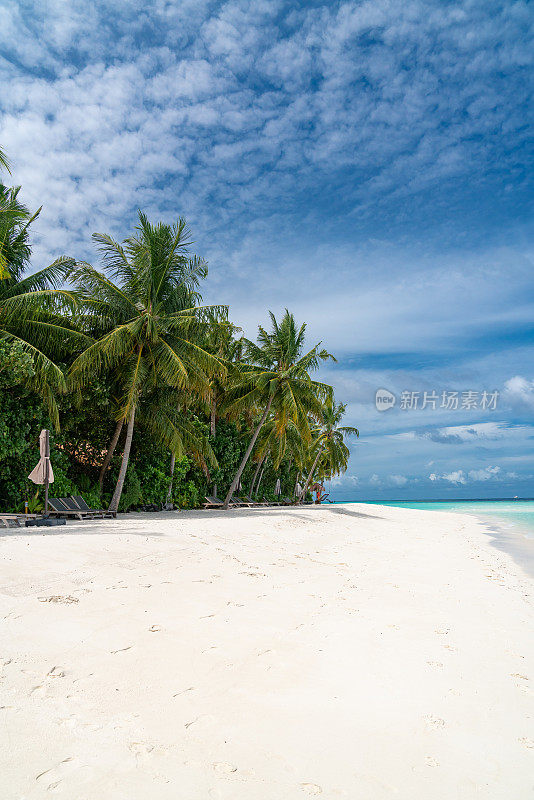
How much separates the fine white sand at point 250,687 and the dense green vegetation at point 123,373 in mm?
9141

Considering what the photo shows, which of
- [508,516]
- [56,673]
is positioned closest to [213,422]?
[56,673]

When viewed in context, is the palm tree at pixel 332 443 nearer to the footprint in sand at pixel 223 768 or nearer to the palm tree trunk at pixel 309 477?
the palm tree trunk at pixel 309 477

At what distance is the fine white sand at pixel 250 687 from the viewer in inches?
85.7

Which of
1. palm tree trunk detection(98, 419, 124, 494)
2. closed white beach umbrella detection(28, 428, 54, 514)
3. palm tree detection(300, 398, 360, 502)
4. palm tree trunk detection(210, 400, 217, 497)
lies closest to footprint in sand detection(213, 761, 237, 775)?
closed white beach umbrella detection(28, 428, 54, 514)

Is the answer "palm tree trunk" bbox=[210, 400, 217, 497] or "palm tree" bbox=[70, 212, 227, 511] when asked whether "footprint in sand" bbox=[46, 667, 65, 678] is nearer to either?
"palm tree" bbox=[70, 212, 227, 511]

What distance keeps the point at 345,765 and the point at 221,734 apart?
2.06 feet

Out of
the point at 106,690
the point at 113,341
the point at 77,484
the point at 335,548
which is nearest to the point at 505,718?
the point at 106,690

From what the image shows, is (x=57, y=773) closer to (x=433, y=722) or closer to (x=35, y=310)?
(x=433, y=722)

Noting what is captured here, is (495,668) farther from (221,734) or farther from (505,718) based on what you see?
(221,734)

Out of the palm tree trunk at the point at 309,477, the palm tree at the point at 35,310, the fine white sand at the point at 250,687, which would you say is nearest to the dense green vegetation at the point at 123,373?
the palm tree at the point at 35,310

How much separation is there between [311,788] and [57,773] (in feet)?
3.57

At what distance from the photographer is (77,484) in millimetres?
16750

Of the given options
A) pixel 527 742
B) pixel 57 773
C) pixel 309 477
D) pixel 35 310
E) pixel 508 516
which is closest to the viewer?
pixel 57 773

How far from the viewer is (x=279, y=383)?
2173cm
